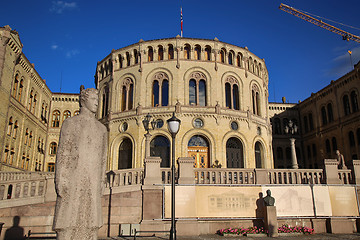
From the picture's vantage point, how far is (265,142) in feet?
99.8

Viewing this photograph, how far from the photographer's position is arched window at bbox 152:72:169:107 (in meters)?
28.5

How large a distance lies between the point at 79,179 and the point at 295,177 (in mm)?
14364

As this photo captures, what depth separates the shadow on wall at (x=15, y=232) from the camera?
40.7 feet

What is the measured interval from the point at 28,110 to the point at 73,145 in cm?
3134

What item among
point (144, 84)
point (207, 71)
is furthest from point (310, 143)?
point (144, 84)

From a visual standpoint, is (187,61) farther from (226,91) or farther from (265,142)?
(265,142)

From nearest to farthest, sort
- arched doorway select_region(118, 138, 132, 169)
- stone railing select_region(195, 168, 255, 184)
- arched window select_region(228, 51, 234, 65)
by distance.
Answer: stone railing select_region(195, 168, 255, 184)
arched doorway select_region(118, 138, 132, 169)
arched window select_region(228, 51, 234, 65)

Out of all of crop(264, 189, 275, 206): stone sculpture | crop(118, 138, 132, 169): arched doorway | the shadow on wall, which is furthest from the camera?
crop(118, 138, 132, 169): arched doorway

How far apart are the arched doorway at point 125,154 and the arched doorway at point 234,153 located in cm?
954

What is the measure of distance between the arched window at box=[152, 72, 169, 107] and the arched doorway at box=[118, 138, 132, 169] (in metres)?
4.66

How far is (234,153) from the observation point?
91.6ft

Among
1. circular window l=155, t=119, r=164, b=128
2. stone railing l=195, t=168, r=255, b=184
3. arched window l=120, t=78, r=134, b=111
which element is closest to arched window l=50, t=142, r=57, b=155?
arched window l=120, t=78, r=134, b=111

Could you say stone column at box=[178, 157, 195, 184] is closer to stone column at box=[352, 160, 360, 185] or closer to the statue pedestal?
the statue pedestal

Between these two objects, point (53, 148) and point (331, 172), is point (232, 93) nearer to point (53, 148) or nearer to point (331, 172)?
point (331, 172)
